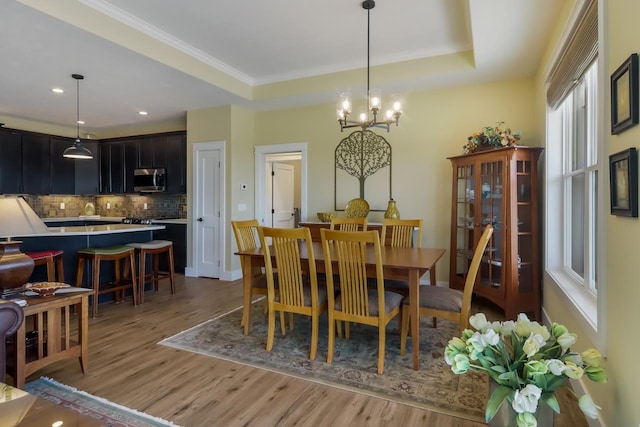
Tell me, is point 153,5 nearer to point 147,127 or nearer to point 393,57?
point 393,57

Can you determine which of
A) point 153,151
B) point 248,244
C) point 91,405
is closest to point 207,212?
point 153,151

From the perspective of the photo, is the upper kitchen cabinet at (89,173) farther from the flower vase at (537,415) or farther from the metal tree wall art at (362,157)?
the flower vase at (537,415)

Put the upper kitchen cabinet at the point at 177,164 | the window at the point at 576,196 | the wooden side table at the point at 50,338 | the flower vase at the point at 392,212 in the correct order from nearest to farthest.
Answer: the wooden side table at the point at 50,338 < the window at the point at 576,196 < the flower vase at the point at 392,212 < the upper kitchen cabinet at the point at 177,164

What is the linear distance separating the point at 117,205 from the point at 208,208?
3235mm

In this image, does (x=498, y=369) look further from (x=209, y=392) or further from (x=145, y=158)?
(x=145, y=158)

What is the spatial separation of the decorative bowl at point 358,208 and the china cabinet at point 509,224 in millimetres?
1423

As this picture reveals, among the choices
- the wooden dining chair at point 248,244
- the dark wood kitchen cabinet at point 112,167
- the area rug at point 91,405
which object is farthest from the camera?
the dark wood kitchen cabinet at point 112,167

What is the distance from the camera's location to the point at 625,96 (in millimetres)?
1405

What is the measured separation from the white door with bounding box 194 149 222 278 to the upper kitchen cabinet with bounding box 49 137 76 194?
10.4 ft

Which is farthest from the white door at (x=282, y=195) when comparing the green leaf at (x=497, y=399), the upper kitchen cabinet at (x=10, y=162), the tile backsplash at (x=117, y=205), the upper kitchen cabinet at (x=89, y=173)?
the green leaf at (x=497, y=399)

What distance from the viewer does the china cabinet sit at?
352 centimetres

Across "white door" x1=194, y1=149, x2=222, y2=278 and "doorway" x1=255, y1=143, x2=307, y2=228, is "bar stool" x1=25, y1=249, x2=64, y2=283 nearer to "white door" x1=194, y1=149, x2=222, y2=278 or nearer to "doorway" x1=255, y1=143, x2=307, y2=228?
"white door" x1=194, y1=149, x2=222, y2=278

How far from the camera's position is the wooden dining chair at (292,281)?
105 inches

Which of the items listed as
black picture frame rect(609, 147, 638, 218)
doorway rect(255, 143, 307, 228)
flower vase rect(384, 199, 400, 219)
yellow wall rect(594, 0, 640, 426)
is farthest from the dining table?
doorway rect(255, 143, 307, 228)
